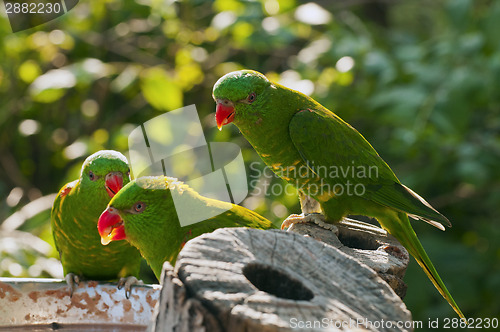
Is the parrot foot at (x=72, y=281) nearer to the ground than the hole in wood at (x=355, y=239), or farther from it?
nearer to the ground

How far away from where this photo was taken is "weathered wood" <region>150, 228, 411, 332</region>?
0.94m

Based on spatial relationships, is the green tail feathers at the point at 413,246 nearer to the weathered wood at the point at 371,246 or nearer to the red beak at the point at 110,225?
the weathered wood at the point at 371,246

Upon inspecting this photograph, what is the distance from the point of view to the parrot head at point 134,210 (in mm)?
1595

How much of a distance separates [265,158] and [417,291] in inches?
74.6

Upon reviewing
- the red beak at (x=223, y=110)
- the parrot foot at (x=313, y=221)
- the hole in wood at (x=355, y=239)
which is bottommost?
the hole in wood at (x=355, y=239)

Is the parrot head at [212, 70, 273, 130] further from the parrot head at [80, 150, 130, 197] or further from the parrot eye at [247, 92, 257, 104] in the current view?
the parrot head at [80, 150, 130, 197]

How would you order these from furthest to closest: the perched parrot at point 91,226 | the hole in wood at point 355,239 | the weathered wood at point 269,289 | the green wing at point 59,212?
the green wing at point 59,212
the perched parrot at point 91,226
the hole in wood at point 355,239
the weathered wood at point 269,289

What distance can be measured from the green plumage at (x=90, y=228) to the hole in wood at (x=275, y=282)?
103 centimetres

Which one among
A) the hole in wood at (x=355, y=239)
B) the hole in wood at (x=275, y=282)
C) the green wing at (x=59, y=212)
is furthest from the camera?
the green wing at (x=59, y=212)

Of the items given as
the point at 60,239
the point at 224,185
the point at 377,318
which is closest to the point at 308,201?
the point at 224,185

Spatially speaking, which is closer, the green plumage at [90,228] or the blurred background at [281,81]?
the green plumage at [90,228]

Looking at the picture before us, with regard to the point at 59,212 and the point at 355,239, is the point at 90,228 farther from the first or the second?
the point at 355,239

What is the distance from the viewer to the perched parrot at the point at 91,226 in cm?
196

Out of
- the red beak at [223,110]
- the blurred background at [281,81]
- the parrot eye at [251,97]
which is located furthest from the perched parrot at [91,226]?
the blurred background at [281,81]
